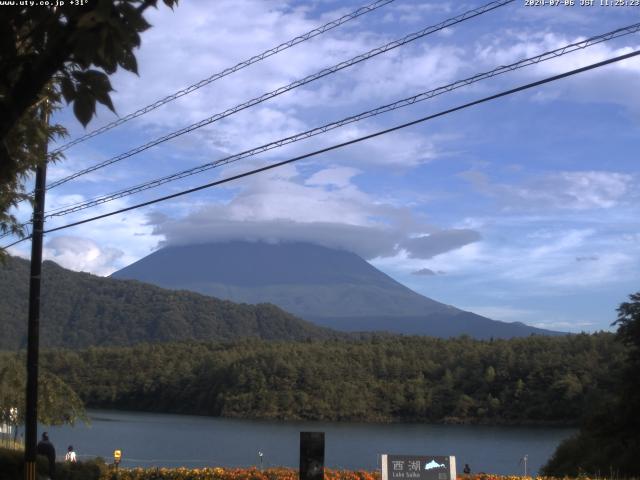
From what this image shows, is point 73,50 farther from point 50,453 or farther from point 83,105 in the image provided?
point 50,453

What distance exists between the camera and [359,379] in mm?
97250

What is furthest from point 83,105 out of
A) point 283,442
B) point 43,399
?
point 283,442

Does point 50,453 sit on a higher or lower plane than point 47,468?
higher

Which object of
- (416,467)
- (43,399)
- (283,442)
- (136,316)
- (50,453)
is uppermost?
(136,316)

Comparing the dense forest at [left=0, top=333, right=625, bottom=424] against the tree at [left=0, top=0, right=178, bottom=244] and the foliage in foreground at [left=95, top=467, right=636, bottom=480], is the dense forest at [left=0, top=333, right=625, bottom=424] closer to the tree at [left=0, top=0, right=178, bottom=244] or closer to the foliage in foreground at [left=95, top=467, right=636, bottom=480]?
the foliage in foreground at [left=95, top=467, right=636, bottom=480]

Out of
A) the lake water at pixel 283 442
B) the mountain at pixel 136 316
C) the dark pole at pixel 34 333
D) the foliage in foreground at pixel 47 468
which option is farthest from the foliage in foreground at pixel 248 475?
the mountain at pixel 136 316

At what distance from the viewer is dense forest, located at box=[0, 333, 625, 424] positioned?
82.2 meters

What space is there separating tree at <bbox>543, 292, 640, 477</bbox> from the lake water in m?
12.2

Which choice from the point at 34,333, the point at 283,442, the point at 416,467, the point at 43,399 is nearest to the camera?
the point at 416,467

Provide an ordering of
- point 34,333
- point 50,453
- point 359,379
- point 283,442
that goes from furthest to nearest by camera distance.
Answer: point 359,379 → point 283,442 → point 50,453 → point 34,333

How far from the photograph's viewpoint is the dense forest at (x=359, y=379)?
270ft

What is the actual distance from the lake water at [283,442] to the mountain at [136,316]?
258ft

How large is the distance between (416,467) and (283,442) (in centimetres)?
5028

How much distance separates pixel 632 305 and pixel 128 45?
31.4 m
